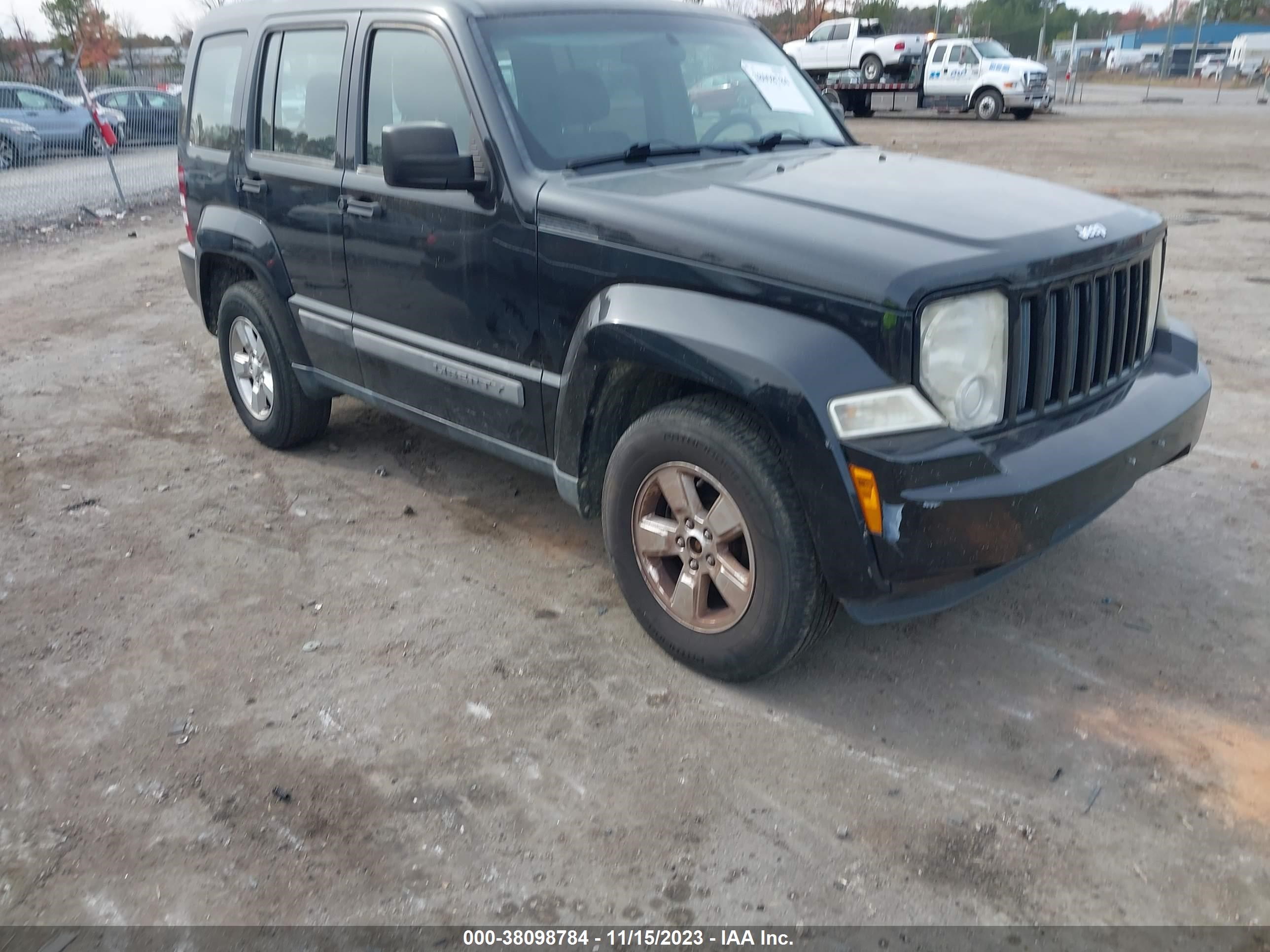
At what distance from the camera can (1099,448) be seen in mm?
3021

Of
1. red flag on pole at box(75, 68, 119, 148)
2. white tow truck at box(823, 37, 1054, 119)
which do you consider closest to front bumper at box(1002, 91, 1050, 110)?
white tow truck at box(823, 37, 1054, 119)

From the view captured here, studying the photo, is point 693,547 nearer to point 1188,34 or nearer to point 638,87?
point 638,87

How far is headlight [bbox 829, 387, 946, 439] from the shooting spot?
2.77 meters

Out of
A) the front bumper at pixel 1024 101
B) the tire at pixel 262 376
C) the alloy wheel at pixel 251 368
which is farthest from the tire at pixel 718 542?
the front bumper at pixel 1024 101

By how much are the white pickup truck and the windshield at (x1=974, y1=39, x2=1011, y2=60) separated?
1599 millimetres

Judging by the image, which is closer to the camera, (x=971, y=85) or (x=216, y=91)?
(x=216, y=91)

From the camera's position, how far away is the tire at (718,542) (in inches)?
118

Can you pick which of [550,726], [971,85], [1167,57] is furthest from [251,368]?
[1167,57]

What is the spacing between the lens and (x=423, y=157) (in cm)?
344

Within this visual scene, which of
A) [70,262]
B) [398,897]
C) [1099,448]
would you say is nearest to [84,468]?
[398,897]

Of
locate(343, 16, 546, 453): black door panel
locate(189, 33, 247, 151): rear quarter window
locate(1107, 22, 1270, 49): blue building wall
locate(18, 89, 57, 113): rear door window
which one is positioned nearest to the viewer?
locate(343, 16, 546, 453): black door panel

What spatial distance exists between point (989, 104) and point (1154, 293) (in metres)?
25.8

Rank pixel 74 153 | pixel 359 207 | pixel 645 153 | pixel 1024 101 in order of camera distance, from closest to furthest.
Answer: pixel 645 153
pixel 359 207
pixel 74 153
pixel 1024 101

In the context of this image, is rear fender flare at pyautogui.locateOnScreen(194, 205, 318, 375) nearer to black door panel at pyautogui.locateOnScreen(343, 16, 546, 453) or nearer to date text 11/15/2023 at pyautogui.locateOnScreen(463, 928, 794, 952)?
black door panel at pyautogui.locateOnScreen(343, 16, 546, 453)
